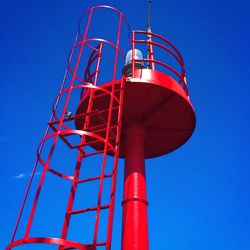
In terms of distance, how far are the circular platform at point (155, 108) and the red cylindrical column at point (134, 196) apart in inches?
19.1

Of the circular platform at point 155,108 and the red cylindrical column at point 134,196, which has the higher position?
the circular platform at point 155,108

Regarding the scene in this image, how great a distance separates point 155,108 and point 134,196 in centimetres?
267

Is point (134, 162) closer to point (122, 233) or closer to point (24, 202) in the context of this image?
point (122, 233)

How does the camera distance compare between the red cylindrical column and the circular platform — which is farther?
the circular platform

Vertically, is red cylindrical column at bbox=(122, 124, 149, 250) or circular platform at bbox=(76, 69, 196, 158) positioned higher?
circular platform at bbox=(76, 69, 196, 158)

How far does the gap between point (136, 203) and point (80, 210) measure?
1811 mm

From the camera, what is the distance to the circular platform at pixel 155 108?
8.16 metres

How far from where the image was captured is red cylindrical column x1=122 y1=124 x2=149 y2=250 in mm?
6793

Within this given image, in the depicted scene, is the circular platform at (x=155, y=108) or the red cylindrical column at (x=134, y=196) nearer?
the red cylindrical column at (x=134, y=196)

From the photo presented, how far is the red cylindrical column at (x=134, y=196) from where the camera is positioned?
6.79m

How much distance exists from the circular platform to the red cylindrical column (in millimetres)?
484

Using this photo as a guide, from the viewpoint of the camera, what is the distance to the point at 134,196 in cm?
736

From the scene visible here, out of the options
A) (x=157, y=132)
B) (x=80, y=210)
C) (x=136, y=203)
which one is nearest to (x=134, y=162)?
(x=136, y=203)

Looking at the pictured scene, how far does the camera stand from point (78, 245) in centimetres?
468
